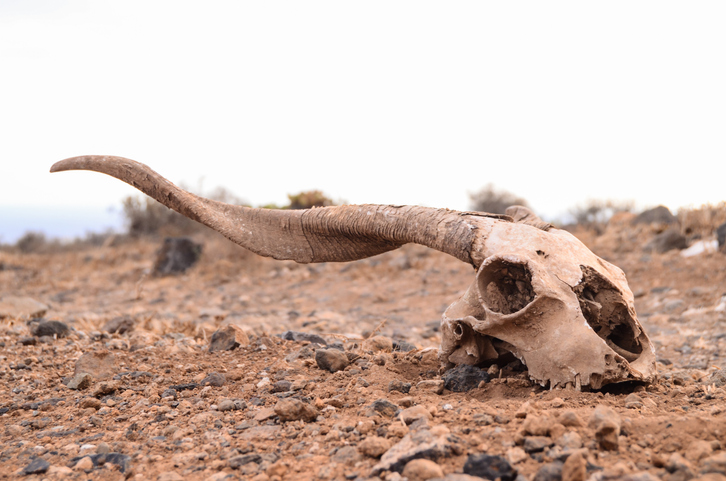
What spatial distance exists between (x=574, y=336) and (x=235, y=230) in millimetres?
2298

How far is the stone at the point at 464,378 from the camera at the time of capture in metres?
3.02

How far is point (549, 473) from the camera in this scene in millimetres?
1801

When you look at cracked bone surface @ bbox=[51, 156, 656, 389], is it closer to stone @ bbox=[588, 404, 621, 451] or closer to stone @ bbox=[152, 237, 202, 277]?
stone @ bbox=[588, 404, 621, 451]

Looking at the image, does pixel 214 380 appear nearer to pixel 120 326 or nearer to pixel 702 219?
pixel 120 326

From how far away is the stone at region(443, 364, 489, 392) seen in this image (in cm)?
302

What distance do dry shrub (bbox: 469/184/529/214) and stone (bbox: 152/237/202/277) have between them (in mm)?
11624

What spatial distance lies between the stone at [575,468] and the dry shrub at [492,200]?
18874 millimetres

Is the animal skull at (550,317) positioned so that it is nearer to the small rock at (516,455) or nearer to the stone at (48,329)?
the small rock at (516,455)

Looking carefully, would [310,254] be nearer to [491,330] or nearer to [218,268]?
[491,330]

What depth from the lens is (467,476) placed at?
5.98 feet

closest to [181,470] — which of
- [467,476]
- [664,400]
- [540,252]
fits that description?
[467,476]

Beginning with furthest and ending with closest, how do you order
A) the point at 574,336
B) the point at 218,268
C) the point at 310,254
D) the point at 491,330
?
the point at 218,268 → the point at 310,254 → the point at 491,330 → the point at 574,336

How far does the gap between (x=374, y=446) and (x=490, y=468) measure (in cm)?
48

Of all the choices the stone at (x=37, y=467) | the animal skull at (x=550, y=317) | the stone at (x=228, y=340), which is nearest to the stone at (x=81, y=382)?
the stone at (x=228, y=340)
